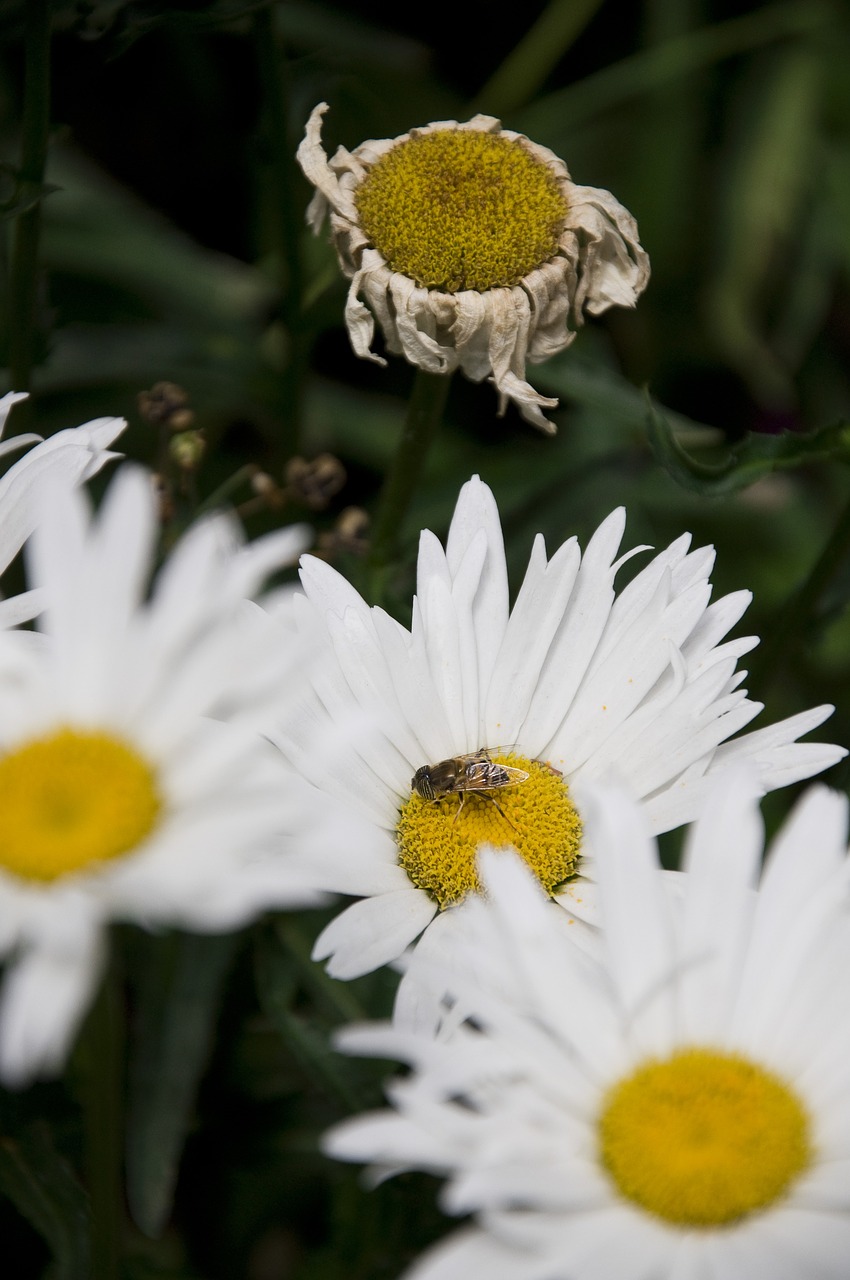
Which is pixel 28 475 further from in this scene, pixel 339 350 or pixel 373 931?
pixel 339 350

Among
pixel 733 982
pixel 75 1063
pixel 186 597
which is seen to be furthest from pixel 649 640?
pixel 75 1063

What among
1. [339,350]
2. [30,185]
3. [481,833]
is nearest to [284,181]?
[30,185]

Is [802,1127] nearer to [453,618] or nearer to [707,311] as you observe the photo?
[453,618]

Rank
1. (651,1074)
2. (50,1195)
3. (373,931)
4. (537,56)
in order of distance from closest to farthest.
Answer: (651,1074) → (373,931) → (50,1195) → (537,56)

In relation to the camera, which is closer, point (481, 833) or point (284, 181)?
point (481, 833)

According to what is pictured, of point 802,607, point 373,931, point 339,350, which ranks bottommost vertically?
point 339,350

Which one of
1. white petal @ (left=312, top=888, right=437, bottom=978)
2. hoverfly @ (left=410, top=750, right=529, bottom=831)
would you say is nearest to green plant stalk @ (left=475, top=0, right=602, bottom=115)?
hoverfly @ (left=410, top=750, right=529, bottom=831)

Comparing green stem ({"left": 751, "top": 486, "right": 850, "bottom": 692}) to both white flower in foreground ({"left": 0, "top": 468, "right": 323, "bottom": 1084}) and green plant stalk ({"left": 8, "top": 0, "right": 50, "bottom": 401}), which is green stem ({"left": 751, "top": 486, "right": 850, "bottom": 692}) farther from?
green plant stalk ({"left": 8, "top": 0, "right": 50, "bottom": 401})
